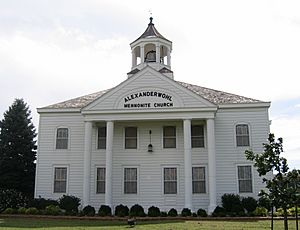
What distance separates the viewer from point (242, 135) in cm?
2642

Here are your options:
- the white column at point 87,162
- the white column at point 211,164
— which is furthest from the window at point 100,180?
the white column at point 211,164

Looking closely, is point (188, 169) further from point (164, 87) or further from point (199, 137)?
point (164, 87)

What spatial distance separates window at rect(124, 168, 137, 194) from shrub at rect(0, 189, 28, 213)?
7.06m

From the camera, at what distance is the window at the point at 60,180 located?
2708 cm

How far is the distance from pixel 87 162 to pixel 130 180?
3.32m

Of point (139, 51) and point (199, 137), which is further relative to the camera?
point (139, 51)

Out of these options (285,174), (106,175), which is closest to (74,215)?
(106,175)

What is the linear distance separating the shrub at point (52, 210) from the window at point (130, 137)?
255 inches

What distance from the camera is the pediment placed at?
1014 inches

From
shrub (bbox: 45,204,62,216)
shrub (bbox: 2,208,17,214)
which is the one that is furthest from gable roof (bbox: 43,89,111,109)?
shrub (bbox: 2,208,17,214)

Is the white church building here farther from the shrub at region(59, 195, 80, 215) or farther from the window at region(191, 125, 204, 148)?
the shrub at region(59, 195, 80, 215)

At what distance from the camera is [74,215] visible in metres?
22.9

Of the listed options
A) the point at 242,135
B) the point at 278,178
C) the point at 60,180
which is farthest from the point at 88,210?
the point at 278,178

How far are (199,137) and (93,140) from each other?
7.59 metres
